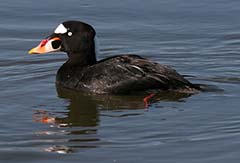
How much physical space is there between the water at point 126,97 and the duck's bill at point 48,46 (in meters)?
0.35

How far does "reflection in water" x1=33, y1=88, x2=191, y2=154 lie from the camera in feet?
28.3

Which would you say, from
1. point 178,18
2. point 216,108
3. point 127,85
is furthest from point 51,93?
point 178,18

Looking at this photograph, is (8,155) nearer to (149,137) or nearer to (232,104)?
(149,137)

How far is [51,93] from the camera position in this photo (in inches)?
433

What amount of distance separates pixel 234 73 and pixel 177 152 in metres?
3.59

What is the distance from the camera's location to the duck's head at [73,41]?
1146cm

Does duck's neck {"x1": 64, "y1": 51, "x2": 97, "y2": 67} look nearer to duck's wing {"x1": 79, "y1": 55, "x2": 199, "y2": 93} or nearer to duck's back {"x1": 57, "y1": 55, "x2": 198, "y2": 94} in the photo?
duck's back {"x1": 57, "y1": 55, "x2": 198, "y2": 94}

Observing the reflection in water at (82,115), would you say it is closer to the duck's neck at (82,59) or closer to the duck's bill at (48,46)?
the duck's neck at (82,59)

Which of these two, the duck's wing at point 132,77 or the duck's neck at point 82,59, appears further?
the duck's neck at point 82,59

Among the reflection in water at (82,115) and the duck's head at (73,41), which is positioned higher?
the duck's head at (73,41)

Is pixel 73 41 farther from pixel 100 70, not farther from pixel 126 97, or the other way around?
pixel 126 97

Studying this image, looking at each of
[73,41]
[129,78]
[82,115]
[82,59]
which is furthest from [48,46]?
[82,115]

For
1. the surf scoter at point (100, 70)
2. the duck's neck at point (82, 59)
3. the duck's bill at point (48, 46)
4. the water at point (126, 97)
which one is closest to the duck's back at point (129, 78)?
the surf scoter at point (100, 70)

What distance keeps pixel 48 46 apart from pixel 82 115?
1.80 metres
